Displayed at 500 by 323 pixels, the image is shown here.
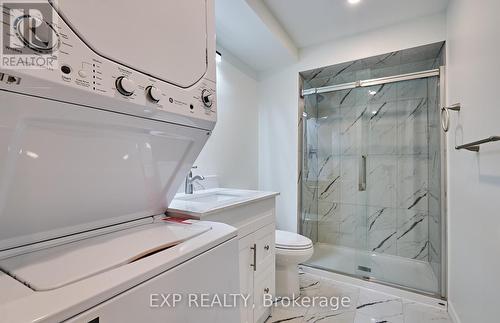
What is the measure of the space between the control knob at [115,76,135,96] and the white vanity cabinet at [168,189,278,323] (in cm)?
61

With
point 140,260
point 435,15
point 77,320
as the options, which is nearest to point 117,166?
point 140,260

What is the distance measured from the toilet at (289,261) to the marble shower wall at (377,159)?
85 cm

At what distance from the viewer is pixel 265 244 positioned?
63.3 inches

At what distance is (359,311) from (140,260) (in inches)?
74.4

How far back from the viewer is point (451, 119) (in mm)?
1758

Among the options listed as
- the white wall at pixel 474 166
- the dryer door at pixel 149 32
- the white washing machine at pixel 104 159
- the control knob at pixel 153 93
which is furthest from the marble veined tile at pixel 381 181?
the control knob at pixel 153 93

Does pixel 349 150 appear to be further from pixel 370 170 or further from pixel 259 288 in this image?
pixel 259 288

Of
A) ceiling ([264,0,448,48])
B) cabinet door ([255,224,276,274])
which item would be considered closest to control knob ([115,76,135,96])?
cabinet door ([255,224,276,274])

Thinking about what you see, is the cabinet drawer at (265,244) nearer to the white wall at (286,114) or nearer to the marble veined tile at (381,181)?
the white wall at (286,114)

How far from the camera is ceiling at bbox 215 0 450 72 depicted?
5.87ft

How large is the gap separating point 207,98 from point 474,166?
5.13ft

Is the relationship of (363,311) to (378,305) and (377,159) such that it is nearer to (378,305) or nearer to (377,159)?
(378,305)

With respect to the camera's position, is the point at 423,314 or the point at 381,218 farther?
the point at 381,218

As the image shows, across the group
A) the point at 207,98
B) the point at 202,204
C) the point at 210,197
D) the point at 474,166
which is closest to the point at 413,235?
the point at 474,166
